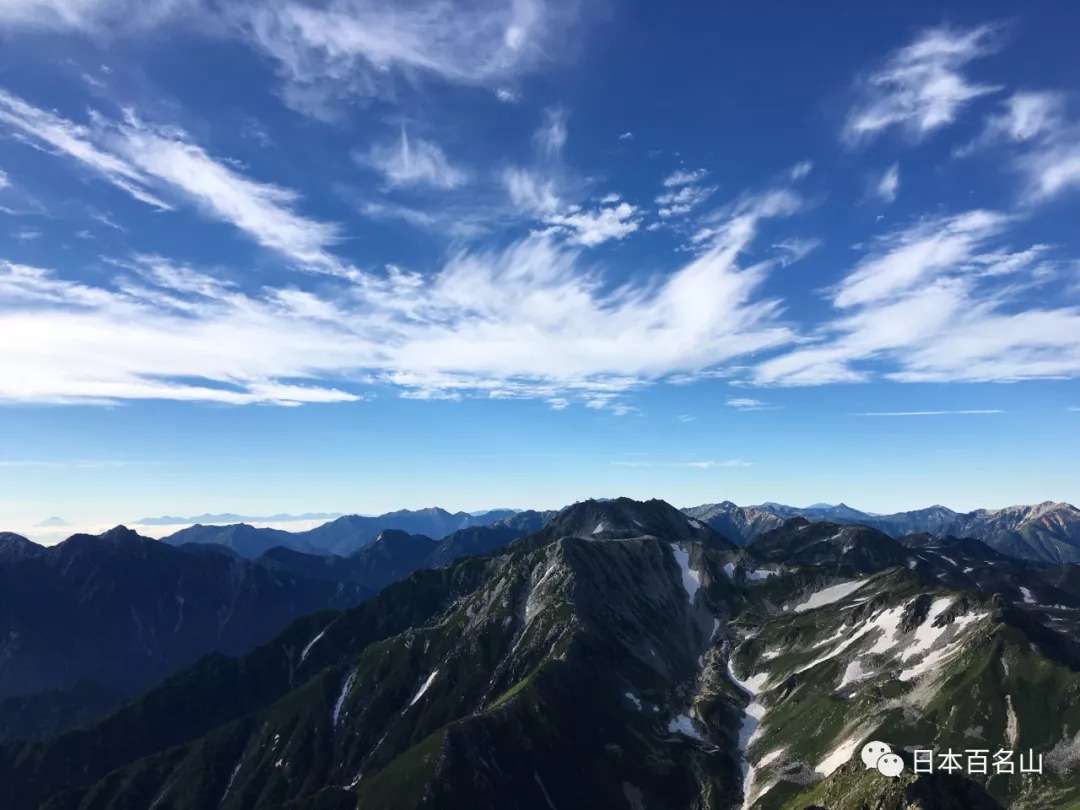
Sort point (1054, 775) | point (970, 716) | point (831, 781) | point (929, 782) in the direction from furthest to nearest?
point (970, 716) < point (1054, 775) < point (831, 781) < point (929, 782)

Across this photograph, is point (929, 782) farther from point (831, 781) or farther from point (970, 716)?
point (970, 716)

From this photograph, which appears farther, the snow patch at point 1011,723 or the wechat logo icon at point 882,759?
the snow patch at point 1011,723

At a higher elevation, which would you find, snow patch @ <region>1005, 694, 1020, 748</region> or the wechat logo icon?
the wechat logo icon

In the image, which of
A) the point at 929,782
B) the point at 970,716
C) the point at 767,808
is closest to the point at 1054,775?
the point at 970,716

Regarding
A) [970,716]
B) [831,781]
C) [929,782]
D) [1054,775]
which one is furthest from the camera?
[970,716]

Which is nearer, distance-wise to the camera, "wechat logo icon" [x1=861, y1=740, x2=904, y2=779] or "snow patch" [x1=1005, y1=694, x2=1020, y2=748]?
"wechat logo icon" [x1=861, y1=740, x2=904, y2=779]

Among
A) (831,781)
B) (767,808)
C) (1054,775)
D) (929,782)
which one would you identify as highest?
A: (929,782)

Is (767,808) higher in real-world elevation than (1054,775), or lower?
lower

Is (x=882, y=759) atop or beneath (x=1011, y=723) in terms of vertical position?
atop

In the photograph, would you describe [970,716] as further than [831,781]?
Yes

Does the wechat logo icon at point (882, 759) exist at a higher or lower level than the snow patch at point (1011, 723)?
higher

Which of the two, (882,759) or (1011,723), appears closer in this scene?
(882,759)
